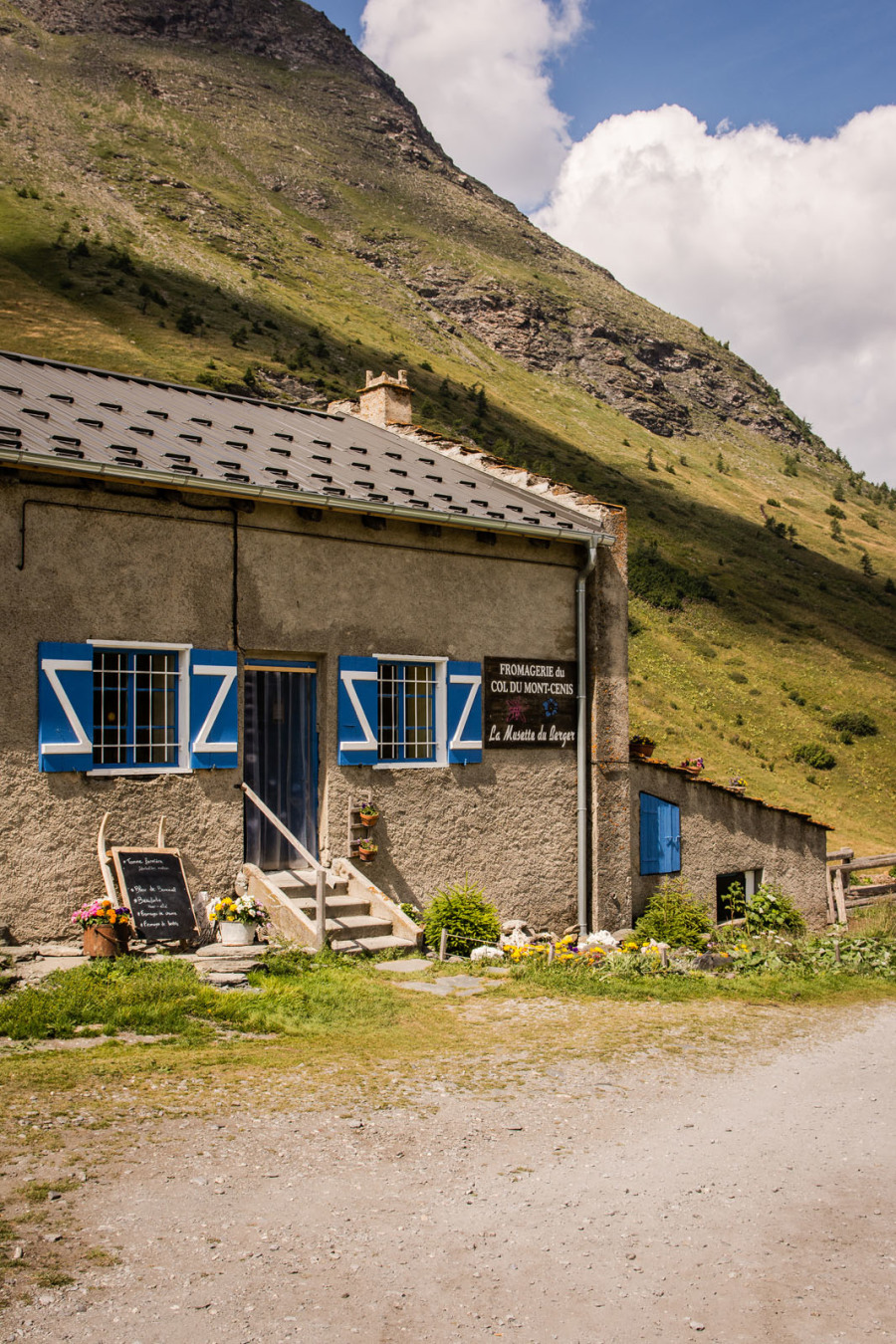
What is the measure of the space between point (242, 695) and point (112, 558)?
2027 millimetres

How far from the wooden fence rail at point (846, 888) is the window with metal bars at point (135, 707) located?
39.1 ft

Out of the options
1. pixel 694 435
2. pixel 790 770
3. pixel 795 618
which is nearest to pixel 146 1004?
pixel 790 770

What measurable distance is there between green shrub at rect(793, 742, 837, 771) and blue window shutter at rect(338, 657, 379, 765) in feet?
88.7

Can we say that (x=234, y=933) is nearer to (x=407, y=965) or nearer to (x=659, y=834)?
(x=407, y=965)

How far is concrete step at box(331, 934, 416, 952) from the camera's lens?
10828mm

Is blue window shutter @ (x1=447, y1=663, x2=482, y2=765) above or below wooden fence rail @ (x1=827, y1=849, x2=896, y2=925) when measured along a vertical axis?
above

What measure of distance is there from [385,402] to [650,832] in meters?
8.41

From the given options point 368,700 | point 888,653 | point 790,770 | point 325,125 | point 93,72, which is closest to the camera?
point 368,700

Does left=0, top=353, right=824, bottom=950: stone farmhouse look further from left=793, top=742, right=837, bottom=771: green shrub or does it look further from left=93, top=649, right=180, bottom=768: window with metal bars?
left=793, top=742, right=837, bottom=771: green shrub

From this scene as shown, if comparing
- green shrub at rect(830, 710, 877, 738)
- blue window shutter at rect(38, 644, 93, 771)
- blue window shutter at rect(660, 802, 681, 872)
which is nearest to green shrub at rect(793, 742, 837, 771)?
green shrub at rect(830, 710, 877, 738)

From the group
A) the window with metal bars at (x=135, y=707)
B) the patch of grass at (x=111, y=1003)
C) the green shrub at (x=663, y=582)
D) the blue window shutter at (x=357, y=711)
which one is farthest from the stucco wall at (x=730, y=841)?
the green shrub at (x=663, y=582)

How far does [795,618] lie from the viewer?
51.6 m

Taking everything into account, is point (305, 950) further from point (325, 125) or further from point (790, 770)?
point (325, 125)

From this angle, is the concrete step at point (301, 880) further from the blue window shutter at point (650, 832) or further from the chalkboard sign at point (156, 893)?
the blue window shutter at point (650, 832)
